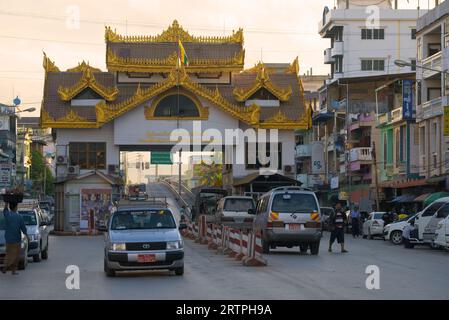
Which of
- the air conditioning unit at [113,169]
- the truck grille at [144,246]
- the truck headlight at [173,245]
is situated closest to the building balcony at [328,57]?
the air conditioning unit at [113,169]

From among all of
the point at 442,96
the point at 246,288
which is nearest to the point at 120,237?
the point at 246,288

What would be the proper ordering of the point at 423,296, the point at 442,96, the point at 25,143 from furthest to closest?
the point at 25,143
the point at 442,96
the point at 423,296

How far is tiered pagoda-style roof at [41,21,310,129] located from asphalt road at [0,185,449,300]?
3665 cm

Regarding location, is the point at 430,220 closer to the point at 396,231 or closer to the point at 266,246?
the point at 266,246

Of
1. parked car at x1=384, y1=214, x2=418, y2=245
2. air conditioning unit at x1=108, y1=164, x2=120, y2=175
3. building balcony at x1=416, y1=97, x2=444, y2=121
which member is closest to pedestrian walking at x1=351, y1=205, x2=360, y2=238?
building balcony at x1=416, y1=97, x2=444, y2=121

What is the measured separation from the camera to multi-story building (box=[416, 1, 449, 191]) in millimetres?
57031

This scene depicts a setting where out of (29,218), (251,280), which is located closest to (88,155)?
(29,218)

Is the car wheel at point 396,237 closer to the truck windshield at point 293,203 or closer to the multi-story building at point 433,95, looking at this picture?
the multi-story building at point 433,95

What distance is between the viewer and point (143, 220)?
24453mm

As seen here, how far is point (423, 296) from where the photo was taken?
17.9 metres

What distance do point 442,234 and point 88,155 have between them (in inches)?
1479

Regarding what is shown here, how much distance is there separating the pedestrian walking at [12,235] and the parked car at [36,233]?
5.17 m
